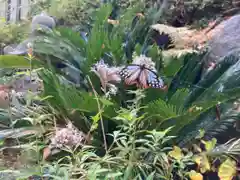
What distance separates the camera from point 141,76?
2.03 meters

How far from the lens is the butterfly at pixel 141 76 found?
2.02 meters

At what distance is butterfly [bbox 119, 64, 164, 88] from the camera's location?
202 centimetres

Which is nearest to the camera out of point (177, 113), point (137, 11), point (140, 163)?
point (140, 163)

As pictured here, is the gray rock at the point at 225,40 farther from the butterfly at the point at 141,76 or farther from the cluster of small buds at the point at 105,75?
the cluster of small buds at the point at 105,75

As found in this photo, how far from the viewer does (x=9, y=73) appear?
140 inches

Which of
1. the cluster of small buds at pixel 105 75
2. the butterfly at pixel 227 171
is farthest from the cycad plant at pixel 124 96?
the butterfly at pixel 227 171

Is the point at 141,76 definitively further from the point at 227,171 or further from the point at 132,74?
the point at 227,171

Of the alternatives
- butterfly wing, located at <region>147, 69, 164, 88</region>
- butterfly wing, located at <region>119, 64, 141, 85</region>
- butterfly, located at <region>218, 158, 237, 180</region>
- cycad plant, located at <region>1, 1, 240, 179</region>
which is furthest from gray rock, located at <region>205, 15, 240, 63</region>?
butterfly, located at <region>218, 158, 237, 180</region>

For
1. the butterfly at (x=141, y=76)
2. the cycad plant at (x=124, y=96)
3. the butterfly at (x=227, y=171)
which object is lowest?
the butterfly at (x=227, y=171)

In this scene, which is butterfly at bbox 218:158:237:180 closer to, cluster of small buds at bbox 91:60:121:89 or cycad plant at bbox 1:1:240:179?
cycad plant at bbox 1:1:240:179

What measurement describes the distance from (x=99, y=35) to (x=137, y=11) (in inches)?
57.3

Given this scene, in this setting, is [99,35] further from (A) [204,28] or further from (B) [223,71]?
(A) [204,28]

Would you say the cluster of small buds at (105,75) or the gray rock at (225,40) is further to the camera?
the gray rock at (225,40)

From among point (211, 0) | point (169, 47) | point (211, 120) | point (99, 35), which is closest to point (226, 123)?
point (211, 120)
